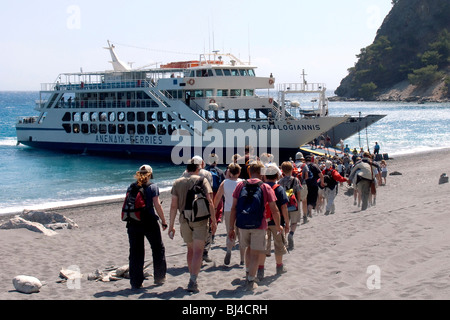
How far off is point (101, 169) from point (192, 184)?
25.5m

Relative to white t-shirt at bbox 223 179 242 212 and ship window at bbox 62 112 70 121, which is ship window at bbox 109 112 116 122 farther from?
white t-shirt at bbox 223 179 242 212

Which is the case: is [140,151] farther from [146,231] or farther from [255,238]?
[255,238]

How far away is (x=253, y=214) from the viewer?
683 cm

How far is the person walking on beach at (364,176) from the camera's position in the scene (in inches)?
485

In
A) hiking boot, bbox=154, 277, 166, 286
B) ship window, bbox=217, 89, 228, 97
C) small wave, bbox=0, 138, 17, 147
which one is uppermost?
ship window, bbox=217, 89, 228, 97

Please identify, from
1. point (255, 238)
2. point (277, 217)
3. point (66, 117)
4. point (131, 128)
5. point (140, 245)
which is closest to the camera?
point (255, 238)

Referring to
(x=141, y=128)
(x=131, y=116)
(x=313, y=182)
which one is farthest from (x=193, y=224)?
(x=131, y=116)

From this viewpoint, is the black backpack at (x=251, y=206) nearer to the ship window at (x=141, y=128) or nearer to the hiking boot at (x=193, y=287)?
the hiking boot at (x=193, y=287)

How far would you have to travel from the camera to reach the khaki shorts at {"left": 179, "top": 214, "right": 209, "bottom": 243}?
7.15 meters

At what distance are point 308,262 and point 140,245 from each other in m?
2.35

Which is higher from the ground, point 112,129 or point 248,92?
point 248,92

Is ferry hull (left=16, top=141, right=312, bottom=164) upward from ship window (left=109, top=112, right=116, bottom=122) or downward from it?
downward

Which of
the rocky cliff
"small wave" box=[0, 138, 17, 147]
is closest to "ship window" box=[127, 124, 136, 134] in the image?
"small wave" box=[0, 138, 17, 147]
